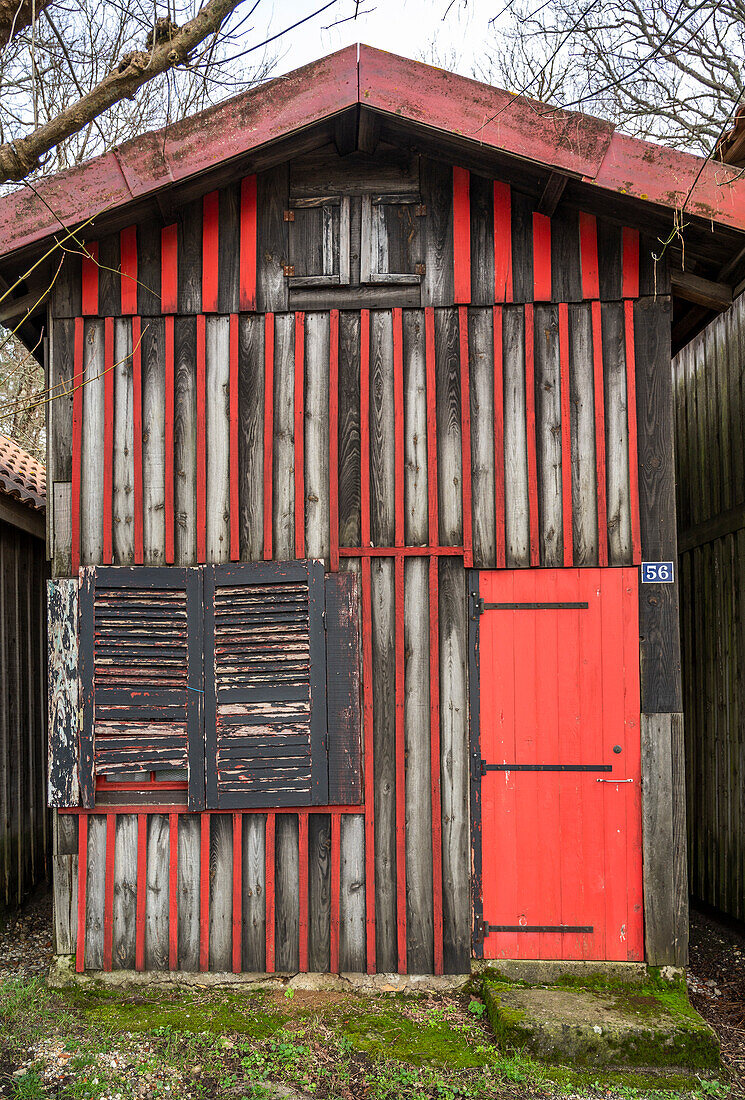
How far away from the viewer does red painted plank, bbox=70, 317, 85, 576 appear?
541 centimetres

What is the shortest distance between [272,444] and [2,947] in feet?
14.0

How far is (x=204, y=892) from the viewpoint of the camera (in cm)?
521

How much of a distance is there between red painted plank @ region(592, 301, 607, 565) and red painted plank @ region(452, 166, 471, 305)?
2.87ft

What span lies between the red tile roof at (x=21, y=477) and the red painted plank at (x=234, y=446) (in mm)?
2447

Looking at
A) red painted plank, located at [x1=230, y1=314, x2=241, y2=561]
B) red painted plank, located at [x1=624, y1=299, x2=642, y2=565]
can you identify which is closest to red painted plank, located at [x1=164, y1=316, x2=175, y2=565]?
red painted plank, located at [x1=230, y1=314, x2=241, y2=561]

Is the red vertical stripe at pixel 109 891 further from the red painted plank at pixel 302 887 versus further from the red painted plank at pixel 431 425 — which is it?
the red painted plank at pixel 431 425

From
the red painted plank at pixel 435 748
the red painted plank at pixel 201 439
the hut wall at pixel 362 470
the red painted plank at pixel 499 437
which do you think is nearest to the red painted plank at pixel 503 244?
the hut wall at pixel 362 470

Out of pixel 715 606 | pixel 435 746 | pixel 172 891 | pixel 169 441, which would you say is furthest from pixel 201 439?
pixel 715 606

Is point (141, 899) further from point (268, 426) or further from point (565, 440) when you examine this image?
point (565, 440)

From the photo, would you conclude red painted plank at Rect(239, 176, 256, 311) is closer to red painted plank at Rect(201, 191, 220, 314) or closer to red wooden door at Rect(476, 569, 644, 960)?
red painted plank at Rect(201, 191, 220, 314)

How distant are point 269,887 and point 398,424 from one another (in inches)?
124

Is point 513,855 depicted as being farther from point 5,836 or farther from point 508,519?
point 5,836

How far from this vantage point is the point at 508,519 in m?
5.32

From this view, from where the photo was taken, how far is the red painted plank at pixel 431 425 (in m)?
5.32
